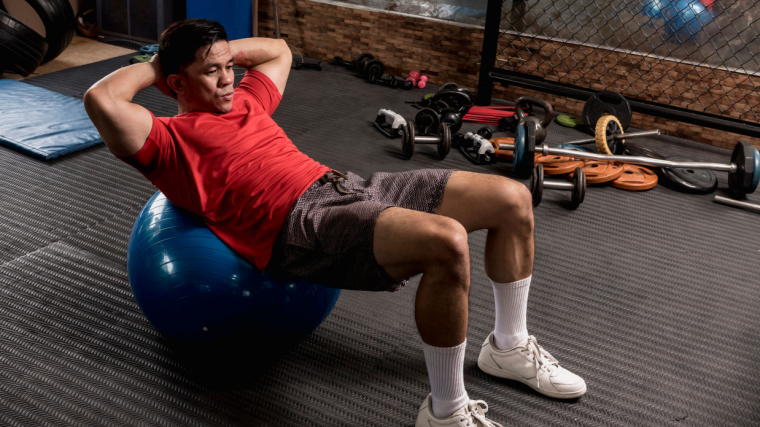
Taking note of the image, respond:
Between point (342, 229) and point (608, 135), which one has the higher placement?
point (342, 229)

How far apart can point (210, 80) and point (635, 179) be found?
211cm

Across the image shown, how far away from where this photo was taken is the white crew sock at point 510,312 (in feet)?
5.14

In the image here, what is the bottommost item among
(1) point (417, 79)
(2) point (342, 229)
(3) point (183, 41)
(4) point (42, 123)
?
(4) point (42, 123)

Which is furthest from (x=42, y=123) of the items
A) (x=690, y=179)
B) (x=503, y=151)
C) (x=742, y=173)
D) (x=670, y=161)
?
(x=742, y=173)

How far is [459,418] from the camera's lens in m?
1.38

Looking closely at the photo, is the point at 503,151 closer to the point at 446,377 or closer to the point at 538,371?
the point at 538,371

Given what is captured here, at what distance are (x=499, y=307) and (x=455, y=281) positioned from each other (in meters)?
0.35

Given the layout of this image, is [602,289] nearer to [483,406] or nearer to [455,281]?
[483,406]

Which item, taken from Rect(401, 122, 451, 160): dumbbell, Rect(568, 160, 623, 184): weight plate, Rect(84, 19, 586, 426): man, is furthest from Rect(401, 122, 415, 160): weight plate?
Rect(84, 19, 586, 426): man

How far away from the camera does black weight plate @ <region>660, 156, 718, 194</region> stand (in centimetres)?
288

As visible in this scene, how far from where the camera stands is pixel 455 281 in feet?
4.26

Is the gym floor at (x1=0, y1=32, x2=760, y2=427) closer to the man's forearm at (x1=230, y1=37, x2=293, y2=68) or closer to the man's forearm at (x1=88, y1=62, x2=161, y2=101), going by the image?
the man's forearm at (x1=88, y1=62, x2=161, y2=101)

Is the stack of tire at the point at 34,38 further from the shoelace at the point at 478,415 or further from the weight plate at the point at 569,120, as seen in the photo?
the shoelace at the point at 478,415

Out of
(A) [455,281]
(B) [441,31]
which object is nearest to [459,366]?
(A) [455,281]
